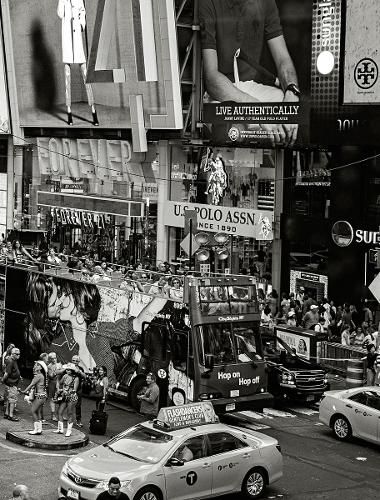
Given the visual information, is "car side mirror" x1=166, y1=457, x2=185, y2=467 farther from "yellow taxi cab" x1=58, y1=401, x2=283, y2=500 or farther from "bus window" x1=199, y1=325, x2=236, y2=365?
"bus window" x1=199, y1=325, x2=236, y2=365

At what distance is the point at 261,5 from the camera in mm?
42406

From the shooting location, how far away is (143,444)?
17.8 meters

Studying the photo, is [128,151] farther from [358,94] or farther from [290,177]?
[358,94]

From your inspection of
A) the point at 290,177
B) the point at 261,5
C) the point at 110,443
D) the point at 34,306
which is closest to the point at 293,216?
the point at 290,177

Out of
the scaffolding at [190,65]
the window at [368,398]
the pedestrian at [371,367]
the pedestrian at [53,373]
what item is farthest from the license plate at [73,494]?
the scaffolding at [190,65]

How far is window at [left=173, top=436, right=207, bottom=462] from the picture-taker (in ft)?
57.5

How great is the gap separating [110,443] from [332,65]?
24534mm

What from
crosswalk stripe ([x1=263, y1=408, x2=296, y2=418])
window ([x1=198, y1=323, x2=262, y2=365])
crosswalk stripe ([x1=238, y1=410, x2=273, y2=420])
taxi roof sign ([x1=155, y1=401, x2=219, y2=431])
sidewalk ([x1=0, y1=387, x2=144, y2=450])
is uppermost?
window ([x1=198, y1=323, x2=262, y2=365])

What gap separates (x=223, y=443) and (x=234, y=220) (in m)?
26.9

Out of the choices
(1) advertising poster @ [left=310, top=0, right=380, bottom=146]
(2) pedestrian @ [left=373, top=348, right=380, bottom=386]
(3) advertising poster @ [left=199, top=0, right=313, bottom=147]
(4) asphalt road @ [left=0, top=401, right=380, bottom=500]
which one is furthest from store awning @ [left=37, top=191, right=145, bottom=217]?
(4) asphalt road @ [left=0, top=401, right=380, bottom=500]

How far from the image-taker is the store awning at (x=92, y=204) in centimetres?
5072

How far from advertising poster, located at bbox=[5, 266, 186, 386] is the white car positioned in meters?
3.42

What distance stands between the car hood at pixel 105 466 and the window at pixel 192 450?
686 mm

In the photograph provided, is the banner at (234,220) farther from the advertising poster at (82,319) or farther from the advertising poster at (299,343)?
the advertising poster at (82,319)
